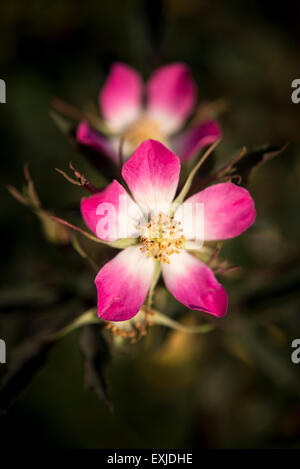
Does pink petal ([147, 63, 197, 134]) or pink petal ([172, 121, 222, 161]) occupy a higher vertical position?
pink petal ([147, 63, 197, 134])

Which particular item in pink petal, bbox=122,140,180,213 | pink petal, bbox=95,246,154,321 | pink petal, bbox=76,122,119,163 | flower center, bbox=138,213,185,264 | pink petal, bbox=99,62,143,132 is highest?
pink petal, bbox=99,62,143,132

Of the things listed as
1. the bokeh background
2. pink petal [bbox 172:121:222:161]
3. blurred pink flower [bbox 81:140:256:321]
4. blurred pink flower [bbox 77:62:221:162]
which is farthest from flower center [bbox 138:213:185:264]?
the bokeh background

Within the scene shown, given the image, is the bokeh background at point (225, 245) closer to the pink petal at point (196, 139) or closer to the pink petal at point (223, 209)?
the pink petal at point (196, 139)

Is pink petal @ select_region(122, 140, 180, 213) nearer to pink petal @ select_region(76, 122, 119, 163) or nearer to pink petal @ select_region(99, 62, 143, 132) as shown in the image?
pink petal @ select_region(76, 122, 119, 163)

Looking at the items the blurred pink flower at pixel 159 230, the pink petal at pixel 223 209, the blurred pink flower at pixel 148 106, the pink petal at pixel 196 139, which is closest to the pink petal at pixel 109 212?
the blurred pink flower at pixel 159 230
